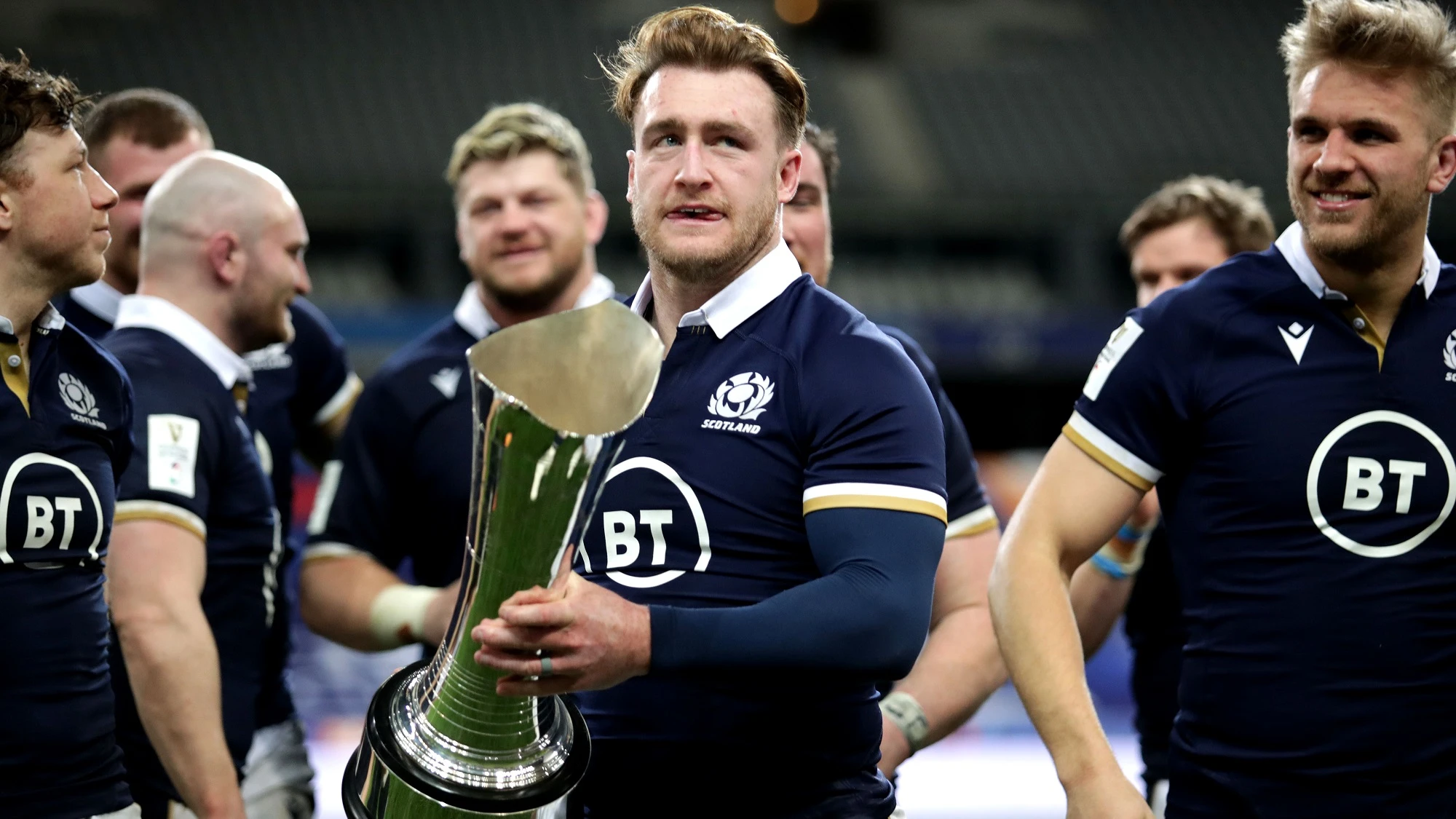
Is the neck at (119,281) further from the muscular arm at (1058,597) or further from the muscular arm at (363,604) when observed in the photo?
the muscular arm at (1058,597)

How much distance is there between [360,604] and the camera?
3.32 m

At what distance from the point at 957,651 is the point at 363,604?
1.32m

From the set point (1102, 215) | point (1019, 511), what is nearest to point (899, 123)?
point (1102, 215)

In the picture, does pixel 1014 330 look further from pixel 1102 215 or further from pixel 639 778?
pixel 639 778

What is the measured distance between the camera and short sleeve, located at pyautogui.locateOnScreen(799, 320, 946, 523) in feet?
6.48

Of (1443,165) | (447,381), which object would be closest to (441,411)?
(447,381)

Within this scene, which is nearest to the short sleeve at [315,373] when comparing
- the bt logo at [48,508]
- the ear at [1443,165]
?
the bt logo at [48,508]

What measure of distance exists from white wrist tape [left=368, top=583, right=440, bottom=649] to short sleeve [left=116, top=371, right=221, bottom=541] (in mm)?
430

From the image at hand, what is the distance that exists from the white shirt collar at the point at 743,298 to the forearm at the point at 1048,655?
0.61 meters

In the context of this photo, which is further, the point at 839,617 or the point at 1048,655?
the point at 1048,655

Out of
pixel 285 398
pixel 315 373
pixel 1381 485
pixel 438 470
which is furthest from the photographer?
pixel 315 373

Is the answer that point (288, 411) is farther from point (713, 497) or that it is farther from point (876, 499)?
point (876, 499)

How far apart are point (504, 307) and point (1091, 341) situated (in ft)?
30.2

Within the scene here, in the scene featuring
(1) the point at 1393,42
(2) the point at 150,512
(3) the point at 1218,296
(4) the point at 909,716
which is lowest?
(4) the point at 909,716
